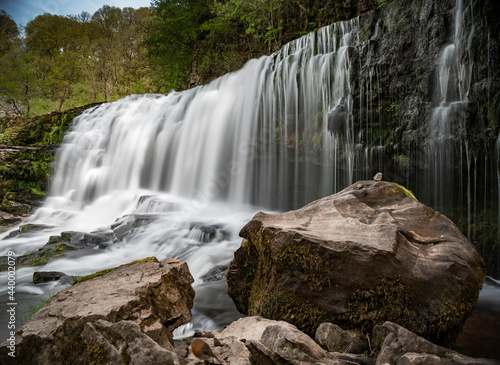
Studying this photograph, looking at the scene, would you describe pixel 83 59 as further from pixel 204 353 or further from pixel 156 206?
pixel 204 353

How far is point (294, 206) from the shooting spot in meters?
8.77

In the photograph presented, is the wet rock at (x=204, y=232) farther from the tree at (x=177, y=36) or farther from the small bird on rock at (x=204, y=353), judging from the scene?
the tree at (x=177, y=36)

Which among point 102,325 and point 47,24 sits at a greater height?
point 47,24

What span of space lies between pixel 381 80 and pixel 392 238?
188 inches

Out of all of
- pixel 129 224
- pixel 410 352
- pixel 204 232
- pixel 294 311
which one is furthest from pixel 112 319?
pixel 129 224

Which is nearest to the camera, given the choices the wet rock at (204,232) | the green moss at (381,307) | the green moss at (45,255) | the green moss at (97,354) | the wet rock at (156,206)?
the green moss at (97,354)

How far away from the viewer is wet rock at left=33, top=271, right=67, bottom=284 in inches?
179

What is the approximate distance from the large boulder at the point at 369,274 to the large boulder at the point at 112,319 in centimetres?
85

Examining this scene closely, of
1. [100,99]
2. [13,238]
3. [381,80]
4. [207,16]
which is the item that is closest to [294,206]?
[381,80]

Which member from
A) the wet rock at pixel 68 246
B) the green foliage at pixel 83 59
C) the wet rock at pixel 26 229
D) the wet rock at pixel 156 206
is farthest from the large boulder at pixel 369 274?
the green foliage at pixel 83 59

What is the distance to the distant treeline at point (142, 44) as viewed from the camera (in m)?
11.6

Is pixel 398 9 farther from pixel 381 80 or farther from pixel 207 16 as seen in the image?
pixel 207 16

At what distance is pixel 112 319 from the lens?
1997mm

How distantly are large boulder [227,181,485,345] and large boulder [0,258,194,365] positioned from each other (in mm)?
852
